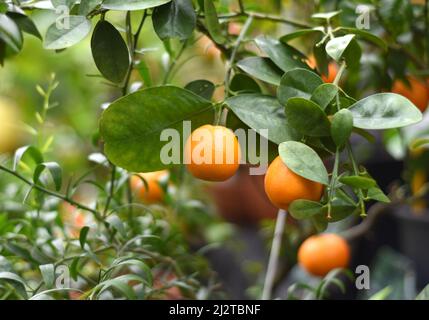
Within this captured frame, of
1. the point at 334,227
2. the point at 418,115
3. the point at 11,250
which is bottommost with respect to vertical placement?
the point at 334,227

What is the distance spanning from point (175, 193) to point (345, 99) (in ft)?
1.58

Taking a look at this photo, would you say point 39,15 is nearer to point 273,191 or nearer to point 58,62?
point 273,191

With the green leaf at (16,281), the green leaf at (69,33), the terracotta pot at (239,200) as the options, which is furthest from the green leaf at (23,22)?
the terracotta pot at (239,200)

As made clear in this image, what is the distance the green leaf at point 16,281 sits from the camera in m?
0.47

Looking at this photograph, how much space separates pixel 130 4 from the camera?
45cm

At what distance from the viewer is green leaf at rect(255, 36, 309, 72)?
0.52 m

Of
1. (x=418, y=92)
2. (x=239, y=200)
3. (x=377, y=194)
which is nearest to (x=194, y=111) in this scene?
(x=377, y=194)

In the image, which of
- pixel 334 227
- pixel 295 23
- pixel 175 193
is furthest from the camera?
pixel 334 227

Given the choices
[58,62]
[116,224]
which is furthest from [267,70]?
[58,62]

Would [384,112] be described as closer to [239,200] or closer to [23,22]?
[23,22]

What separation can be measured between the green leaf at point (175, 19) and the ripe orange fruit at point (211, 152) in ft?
0.25

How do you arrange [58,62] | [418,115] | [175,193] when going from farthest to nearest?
[58,62]
[175,193]
[418,115]

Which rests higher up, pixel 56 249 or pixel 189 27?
pixel 189 27

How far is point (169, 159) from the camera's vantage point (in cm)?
47
